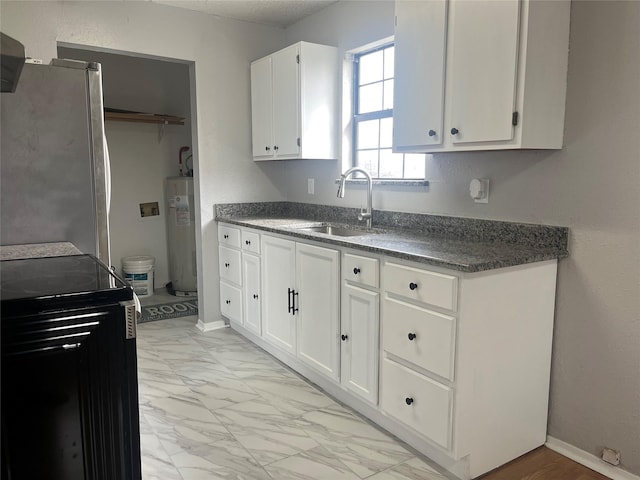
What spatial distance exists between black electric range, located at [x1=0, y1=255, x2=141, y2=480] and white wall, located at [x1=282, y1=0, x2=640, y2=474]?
173 cm

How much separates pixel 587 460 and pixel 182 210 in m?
3.95

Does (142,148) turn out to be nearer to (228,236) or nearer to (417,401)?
(228,236)

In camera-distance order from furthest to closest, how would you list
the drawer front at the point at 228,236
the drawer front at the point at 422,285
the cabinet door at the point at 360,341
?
the drawer front at the point at 228,236 < the cabinet door at the point at 360,341 < the drawer front at the point at 422,285

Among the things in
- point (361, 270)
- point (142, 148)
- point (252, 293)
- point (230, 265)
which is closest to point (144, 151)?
point (142, 148)

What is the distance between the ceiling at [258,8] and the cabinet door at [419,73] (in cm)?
122

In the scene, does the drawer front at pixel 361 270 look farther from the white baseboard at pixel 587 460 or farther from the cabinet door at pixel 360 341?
the white baseboard at pixel 587 460

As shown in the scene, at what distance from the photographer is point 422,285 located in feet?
6.35

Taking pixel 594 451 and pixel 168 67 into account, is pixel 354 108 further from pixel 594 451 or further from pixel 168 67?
pixel 168 67

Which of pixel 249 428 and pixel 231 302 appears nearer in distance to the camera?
pixel 249 428

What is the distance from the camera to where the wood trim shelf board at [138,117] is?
14.9ft

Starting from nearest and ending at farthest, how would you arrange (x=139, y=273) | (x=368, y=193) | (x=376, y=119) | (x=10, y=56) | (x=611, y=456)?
(x=10, y=56)
(x=611, y=456)
(x=368, y=193)
(x=376, y=119)
(x=139, y=273)

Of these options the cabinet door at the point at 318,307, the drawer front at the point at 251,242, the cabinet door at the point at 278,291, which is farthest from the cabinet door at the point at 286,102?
the cabinet door at the point at 318,307

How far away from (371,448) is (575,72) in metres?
1.80

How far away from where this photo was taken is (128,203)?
5.01m
